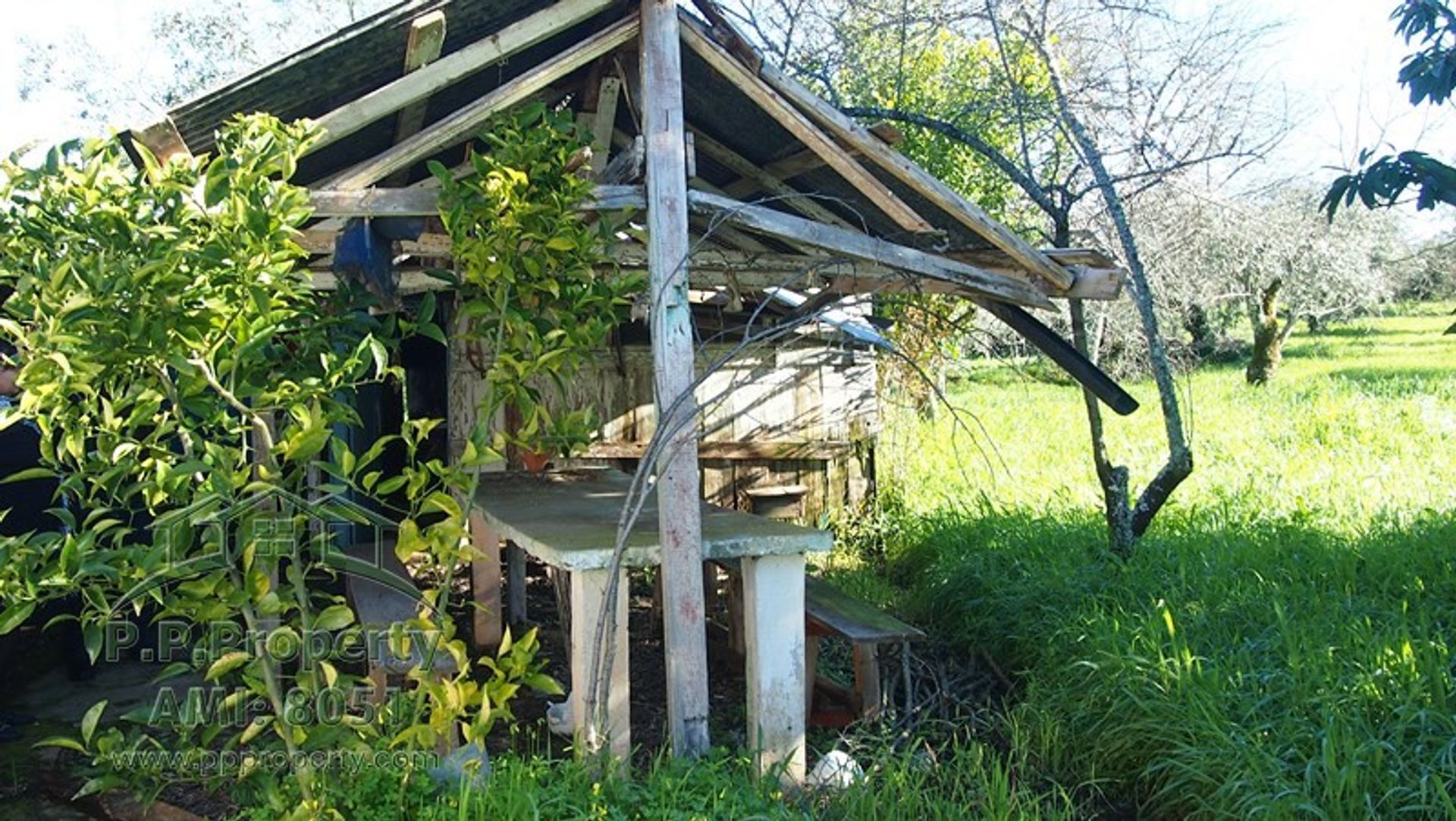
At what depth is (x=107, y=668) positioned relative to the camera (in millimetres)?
6301

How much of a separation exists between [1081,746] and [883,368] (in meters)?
5.71

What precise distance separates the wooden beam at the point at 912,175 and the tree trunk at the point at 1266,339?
54.2 ft

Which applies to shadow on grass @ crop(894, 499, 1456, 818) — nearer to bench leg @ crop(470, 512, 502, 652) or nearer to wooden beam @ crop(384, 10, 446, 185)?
bench leg @ crop(470, 512, 502, 652)

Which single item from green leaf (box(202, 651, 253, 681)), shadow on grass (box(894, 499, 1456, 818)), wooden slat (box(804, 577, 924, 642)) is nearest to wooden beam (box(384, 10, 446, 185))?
green leaf (box(202, 651, 253, 681))

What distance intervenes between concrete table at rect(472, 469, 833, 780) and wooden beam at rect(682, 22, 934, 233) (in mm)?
1497

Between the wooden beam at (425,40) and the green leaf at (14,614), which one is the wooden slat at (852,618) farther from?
the green leaf at (14,614)

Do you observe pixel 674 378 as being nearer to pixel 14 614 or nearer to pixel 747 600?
pixel 747 600

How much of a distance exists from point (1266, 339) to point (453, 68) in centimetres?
1923

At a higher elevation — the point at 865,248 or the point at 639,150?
the point at 639,150

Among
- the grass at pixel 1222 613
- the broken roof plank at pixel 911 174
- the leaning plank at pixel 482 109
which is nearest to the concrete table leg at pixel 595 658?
the grass at pixel 1222 613

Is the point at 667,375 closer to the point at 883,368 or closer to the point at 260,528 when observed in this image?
the point at 260,528

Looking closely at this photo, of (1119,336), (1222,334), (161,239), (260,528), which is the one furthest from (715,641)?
(1222,334)

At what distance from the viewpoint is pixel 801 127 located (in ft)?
15.2

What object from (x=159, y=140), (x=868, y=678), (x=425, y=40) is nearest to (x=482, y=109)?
(x=425, y=40)
